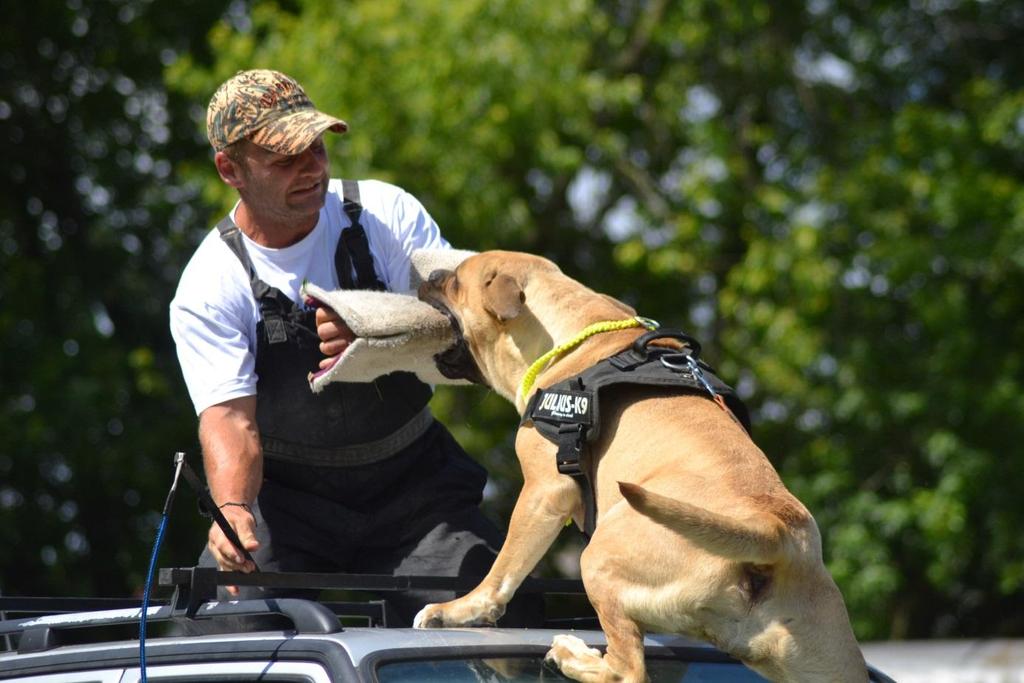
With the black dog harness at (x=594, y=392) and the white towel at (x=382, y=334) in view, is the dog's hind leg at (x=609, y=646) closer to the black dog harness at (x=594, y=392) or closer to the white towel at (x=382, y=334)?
the black dog harness at (x=594, y=392)

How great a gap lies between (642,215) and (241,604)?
10284 mm

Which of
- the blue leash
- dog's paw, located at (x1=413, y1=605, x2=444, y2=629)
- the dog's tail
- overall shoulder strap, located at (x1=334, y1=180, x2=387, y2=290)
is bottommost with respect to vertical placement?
dog's paw, located at (x1=413, y1=605, x2=444, y2=629)

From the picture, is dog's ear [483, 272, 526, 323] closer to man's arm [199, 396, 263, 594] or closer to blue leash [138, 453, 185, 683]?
man's arm [199, 396, 263, 594]

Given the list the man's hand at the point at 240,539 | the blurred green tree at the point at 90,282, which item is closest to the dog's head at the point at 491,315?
the man's hand at the point at 240,539

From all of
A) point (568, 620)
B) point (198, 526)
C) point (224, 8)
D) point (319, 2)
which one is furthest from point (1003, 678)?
point (224, 8)

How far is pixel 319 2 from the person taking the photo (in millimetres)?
12164

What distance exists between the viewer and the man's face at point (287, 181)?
4.13 m

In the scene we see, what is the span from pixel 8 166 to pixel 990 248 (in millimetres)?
9848

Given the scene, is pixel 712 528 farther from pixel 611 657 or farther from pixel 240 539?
pixel 240 539

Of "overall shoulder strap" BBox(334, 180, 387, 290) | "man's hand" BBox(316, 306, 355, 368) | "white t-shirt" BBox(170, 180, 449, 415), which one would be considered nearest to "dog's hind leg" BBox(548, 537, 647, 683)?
"man's hand" BBox(316, 306, 355, 368)

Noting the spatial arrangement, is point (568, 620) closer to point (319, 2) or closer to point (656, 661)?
point (656, 661)

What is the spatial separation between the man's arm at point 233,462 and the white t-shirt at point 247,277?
43 millimetres

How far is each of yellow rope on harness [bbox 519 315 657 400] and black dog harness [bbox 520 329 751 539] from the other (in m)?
0.18

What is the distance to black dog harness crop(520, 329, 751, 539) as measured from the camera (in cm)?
331
